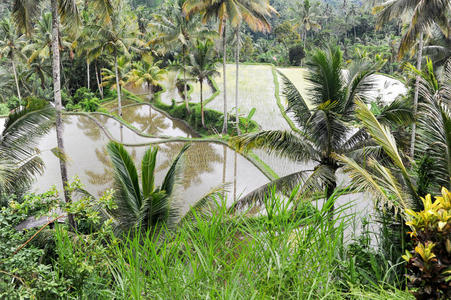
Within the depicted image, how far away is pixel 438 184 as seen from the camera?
13.6 feet

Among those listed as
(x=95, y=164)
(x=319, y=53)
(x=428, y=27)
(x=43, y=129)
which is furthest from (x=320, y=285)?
(x=95, y=164)

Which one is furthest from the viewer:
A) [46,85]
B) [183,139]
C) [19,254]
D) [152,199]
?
[46,85]

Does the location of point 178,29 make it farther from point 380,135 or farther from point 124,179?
point 380,135

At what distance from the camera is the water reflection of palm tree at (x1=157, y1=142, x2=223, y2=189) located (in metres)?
12.1

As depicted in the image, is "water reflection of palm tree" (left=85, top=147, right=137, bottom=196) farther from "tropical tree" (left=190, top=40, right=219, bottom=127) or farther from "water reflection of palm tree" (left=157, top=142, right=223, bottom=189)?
"tropical tree" (left=190, top=40, right=219, bottom=127)

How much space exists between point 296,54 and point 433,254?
35.0 m

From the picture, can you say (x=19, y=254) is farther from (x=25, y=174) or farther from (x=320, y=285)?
(x=25, y=174)

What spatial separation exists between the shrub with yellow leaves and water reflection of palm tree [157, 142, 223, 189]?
938 centimetres

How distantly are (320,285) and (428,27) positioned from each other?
970cm

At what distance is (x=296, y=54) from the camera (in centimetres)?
3509

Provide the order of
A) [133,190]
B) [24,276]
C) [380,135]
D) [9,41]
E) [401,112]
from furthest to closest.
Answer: [9,41], [133,190], [401,112], [380,135], [24,276]

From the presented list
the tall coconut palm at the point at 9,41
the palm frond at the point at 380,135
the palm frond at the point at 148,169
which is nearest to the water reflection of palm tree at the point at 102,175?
the palm frond at the point at 148,169

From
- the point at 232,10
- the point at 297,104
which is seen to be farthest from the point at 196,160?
the point at 297,104

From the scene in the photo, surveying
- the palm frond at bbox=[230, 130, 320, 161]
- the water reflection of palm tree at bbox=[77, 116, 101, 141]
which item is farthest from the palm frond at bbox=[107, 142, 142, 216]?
the water reflection of palm tree at bbox=[77, 116, 101, 141]
